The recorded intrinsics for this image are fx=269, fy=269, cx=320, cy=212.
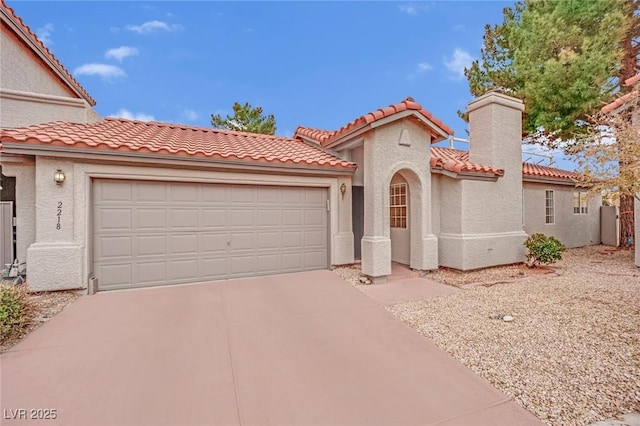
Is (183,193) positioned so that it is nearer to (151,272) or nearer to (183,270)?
(183,270)

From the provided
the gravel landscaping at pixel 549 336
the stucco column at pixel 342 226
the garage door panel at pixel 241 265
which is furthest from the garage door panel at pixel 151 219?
the gravel landscaping at pixel 549 336

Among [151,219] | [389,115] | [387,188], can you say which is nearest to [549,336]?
[387,188]

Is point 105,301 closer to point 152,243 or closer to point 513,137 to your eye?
point 152,243

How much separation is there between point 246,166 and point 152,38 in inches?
536

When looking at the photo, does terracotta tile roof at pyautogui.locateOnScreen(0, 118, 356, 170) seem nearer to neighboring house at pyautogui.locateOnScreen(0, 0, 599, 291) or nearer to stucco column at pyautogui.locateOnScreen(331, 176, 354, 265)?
neighboring house at pyautogui.locateOnScreen(0, 0, 599, 291)

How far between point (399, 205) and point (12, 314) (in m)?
9.99

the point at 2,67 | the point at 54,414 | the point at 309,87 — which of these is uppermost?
the point at 309,87

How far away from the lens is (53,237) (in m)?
6.11

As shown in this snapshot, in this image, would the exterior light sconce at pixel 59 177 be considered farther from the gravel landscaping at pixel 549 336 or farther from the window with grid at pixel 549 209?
the window with grid at pixel 549 209

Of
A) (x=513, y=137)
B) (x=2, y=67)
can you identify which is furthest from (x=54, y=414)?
(x=513, y=137)

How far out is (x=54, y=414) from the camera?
2.88 meters

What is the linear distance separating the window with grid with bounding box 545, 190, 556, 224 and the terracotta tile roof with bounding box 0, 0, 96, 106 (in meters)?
20.7

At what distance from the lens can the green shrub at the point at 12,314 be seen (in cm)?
426

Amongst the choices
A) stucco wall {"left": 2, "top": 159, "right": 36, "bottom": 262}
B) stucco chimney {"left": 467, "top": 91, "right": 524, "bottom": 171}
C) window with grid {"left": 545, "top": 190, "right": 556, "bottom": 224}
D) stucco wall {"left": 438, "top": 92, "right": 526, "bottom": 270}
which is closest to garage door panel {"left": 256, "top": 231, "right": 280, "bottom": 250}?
stucco wall {"left": 2, "top": 159, "right": 36, "bottom": 262}
